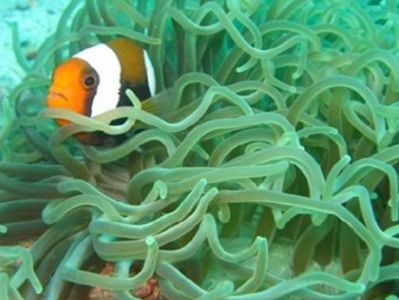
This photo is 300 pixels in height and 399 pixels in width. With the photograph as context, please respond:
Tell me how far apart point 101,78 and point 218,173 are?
16.8 inches

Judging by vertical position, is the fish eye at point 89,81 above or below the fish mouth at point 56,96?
above

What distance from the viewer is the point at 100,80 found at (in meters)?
1.42

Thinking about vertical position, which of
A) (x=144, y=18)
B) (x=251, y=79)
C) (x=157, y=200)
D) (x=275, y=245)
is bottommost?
(x=275, y=245)

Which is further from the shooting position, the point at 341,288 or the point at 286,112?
the point at 286,112

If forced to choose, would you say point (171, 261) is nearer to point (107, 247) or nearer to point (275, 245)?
point (107, 247)

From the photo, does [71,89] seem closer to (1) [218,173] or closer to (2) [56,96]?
(2) [56,96]

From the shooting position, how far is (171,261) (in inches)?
44.3

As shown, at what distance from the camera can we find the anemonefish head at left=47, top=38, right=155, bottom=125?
1360mm

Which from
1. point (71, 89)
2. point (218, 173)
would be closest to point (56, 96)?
point (71, 89)

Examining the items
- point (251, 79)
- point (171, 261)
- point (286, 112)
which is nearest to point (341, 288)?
point (171, 261)

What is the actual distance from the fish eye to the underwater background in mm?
100

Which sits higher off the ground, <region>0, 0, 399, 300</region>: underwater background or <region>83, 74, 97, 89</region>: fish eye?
<region>83, 74, 97, 89</region>: fish eye

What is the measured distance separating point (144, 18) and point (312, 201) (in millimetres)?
720

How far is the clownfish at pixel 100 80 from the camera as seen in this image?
53.6 inches
